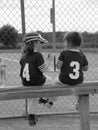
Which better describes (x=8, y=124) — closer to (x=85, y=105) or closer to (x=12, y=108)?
(x=12, y=108)

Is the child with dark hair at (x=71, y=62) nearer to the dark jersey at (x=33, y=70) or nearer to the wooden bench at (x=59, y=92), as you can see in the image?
the wooden bench at (x=59, y=92)

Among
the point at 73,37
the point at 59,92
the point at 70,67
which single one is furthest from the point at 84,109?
the point at 73,37

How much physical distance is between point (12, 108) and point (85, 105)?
3.17 m

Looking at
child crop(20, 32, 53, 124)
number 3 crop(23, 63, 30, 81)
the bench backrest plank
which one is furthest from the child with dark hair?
number 3 crop(23, 63, 30, 81)

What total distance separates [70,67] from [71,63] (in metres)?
0.05

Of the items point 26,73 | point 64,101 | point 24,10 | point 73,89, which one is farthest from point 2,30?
point 64,101

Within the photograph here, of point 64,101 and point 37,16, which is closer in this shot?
point 37,16

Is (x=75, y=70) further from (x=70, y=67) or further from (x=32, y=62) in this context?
(x=32, y=62)

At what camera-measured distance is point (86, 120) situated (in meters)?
3.54

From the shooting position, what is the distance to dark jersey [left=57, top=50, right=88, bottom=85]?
138 inches

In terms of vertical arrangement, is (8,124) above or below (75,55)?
below

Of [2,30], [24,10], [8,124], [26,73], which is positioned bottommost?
[8,124]

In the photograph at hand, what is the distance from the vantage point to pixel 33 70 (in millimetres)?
3461

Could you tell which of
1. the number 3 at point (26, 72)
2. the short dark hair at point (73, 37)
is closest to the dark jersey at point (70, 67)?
the short dark hair at point (73, 37)
